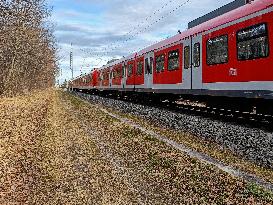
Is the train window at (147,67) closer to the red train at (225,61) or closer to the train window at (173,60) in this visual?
the red train at (225,61)

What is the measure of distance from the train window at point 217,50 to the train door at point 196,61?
810mm

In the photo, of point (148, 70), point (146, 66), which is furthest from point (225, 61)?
point (146, 66)

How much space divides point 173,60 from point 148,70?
4.60m

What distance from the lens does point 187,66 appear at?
15.9 m

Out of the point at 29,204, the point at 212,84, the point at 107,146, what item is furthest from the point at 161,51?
the point at 29,204

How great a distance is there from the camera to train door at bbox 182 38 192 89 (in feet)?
51.5

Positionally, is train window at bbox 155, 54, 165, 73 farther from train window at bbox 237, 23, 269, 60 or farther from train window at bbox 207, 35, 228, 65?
train window at bbox 237, 23, 269, 60

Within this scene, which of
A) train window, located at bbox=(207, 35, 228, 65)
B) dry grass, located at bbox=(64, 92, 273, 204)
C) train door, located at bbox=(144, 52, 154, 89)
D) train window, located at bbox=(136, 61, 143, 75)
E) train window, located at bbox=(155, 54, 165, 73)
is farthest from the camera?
train window, located at bbox=(136, 61, 143, 75)

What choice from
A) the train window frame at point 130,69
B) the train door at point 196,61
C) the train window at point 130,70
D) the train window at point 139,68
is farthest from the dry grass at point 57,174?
the train window at point 130,70

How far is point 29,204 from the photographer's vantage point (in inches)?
194

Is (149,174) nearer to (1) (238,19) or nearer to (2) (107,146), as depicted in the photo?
(2) (107,146)

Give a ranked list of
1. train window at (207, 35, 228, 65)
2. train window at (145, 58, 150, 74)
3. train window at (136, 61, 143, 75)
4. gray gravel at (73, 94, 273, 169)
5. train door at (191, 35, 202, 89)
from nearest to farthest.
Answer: gray gravel at (73, 94, 273, 169) → train window at (207, 35, 228, 65) → train door at (191, 35, 202, 89) → train window at (145, 58, 150, 74) → train window at (136, 61, 143, 75)

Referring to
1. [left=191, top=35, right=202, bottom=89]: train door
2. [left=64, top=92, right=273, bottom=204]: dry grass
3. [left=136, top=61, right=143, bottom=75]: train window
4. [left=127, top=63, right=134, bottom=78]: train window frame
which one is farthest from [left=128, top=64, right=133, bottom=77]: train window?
[left=64, top=92, right=273, bottom=204]: dry grass

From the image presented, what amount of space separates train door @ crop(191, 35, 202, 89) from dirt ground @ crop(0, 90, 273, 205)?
5.75 meters
